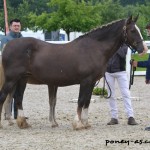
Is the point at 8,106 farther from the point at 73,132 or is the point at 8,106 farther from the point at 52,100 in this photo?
the point at 73,132

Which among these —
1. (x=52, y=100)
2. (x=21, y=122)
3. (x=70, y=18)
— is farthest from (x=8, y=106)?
(x=70, y=18)

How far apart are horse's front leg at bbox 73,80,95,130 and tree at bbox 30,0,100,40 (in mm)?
21621

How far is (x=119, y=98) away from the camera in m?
13.1

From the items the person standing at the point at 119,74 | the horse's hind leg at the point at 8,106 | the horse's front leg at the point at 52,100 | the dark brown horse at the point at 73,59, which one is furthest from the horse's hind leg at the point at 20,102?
the person standing at the point at 119,74

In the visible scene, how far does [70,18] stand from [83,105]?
72.2ft

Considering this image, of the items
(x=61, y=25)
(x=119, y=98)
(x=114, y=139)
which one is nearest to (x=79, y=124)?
(x=114, y=139)

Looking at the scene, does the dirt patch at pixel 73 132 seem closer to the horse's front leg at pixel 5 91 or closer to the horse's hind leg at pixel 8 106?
the horse's hind leg at pixel 8 106

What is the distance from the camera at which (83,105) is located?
27.5 ft

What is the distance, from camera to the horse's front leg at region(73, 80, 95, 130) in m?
8.17

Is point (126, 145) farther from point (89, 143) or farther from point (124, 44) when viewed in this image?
point (124, 44)

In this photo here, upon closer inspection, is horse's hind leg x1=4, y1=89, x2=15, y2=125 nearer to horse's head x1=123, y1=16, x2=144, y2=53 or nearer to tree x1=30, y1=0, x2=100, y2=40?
horse's head x1=123, y1=16, x2=144, y2=53

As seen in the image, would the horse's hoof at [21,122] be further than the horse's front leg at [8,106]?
No

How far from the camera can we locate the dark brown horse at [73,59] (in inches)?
Answer: 322

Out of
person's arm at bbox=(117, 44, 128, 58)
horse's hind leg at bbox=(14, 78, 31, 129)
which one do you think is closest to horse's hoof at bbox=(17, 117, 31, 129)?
horse's hind leg at bbox=(14, 78, 31, 129)
